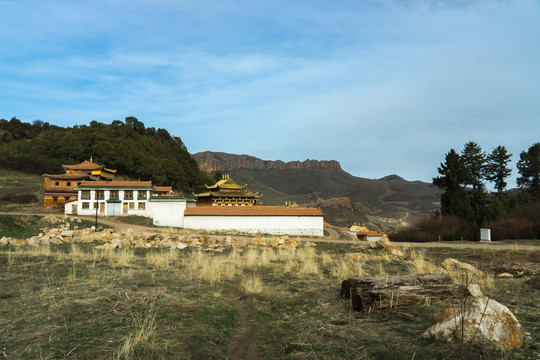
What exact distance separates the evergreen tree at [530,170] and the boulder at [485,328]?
51.5 meters

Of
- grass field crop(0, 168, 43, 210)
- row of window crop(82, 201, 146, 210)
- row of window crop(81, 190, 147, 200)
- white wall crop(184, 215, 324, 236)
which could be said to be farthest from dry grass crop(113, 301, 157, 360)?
grass field crop(0, 168, 43, 210)

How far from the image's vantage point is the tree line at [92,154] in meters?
70.1

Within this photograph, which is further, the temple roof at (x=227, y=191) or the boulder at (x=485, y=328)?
the temple roof at (x=227, y=191)

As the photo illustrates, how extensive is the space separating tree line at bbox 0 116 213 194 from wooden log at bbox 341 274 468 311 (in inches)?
2741

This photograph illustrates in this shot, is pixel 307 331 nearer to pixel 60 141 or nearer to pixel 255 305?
pixel 255 305

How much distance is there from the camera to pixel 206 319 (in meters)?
5.32

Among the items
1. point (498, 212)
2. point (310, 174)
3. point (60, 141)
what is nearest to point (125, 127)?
point (60, 141)

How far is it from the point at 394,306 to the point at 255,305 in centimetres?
259

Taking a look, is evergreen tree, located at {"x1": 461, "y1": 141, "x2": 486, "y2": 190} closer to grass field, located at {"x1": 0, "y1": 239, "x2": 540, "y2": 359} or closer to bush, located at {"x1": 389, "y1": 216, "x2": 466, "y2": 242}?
bush, located at {"x1": 389, "y1": 216, "x2": 466, "y2": 242}

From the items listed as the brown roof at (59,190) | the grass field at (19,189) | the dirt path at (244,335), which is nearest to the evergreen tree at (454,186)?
the dirt path at (244,335)

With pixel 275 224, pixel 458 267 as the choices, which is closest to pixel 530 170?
pixel 275 224

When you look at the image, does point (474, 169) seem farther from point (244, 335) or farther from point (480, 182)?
point (244, 335)

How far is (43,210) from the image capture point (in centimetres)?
4100

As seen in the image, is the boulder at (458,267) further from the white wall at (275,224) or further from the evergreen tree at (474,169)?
the evergreen tree at (474,169)
